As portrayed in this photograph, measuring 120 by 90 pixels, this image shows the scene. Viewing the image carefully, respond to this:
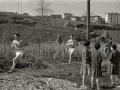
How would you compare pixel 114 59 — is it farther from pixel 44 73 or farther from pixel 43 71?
pixel 43 71

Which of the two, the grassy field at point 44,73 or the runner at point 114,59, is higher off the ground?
the runner at point 114,59

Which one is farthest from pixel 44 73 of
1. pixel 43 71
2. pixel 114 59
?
pixel 114 59

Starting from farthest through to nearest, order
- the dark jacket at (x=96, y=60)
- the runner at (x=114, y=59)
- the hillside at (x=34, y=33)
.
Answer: the hillside at (x=34, y=33)
the runner at (x=114, y=59)
the dark jacket at (x=96, y=60)

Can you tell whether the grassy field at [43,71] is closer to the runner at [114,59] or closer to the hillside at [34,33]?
the runner at [114,59]

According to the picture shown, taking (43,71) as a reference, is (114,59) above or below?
above

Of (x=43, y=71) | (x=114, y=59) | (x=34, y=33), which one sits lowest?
(x=43, y=71)

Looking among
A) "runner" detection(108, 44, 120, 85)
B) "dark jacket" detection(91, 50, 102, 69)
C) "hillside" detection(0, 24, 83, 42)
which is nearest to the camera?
"dark jacket" detection(91, 50, 102, 69)

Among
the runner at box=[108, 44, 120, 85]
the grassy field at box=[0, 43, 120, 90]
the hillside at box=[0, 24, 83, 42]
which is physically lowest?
the grassy field at box=[0, 43, 120, 90]

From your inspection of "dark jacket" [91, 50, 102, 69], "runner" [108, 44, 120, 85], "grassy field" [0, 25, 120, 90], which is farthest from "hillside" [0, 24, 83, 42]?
"dark jacket" [91, 50, 102, 69]

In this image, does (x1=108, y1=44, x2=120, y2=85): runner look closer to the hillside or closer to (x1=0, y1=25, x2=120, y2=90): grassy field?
(x1=0, y1=25, x2=120, y2=90): grassy field

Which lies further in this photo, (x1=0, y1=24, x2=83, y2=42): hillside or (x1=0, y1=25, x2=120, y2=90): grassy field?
(x1=0, y1=24, x2=83, y2=42): hillside

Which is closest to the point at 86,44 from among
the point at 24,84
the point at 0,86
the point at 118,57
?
the point at 118,57

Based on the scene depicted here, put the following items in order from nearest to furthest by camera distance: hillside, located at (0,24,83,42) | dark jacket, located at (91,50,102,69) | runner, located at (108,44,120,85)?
dark jacket, located at (91,50,102,69) < runner, located at (108,44,120,85) < hillside, located at (0,24,83,42)

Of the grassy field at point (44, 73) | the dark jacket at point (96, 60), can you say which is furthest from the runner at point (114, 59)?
the dark jacket at point (96, 60)
